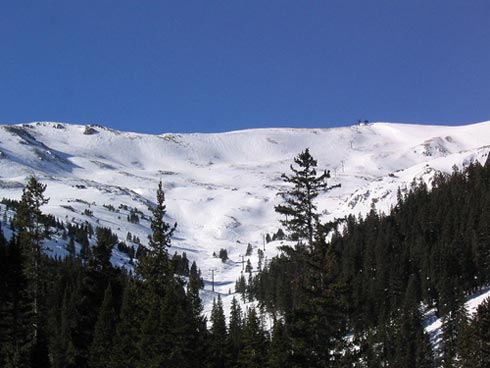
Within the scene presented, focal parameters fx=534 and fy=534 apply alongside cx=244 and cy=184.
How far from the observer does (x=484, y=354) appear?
52.1 m

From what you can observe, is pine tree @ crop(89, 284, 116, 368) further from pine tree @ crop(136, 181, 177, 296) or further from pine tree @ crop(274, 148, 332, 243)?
pine tree @ crop(274, 148, 332, 243)

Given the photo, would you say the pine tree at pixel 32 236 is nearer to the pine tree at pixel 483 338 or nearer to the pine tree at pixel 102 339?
the pine tree at pixel 102 339

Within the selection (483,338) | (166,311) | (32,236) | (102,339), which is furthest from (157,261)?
(483,338)

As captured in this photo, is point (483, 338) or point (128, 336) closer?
point (128, 336)

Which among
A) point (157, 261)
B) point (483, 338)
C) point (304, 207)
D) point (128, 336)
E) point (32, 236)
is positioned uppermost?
point (32, 236)

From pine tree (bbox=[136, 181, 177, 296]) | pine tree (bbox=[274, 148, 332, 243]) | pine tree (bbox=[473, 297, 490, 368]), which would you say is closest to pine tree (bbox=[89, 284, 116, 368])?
pine tree (bbox=[136, 181, 177, 296])

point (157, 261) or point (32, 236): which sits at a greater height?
point (32, 236)

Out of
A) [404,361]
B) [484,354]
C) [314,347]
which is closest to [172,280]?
[314,347]

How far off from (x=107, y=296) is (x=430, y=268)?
10252cm

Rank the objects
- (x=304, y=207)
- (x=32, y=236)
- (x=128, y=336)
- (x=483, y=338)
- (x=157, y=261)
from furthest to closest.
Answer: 1. (x=483, y=338)
2. (x=157, y=261)
3. (x=128, y=336)
4. (x=32, y=236)
5. (x=304, y=207)

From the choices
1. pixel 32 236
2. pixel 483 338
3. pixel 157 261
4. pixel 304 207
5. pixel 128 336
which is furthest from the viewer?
pixel 483 338

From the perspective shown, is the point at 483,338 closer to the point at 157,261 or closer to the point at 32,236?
the point at 157,261

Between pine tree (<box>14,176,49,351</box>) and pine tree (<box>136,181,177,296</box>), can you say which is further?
pine tree (<box>136,181,177,296</box>)

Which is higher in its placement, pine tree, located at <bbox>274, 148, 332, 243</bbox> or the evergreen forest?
pine tree, located at <bbox>274, 148, 332, 243</bbox>
